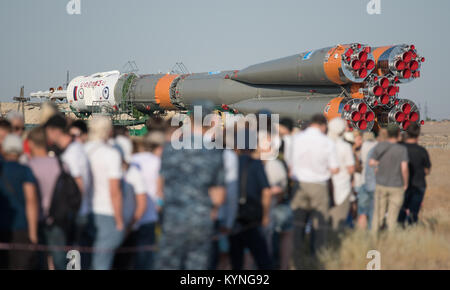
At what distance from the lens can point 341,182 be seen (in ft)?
21.4

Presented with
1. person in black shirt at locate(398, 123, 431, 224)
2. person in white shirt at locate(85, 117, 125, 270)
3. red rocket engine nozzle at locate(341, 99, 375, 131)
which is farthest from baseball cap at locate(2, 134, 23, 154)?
red rocket engine nozzle at locate(341, 99, 375, 131)

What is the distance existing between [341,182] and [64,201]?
3920mm

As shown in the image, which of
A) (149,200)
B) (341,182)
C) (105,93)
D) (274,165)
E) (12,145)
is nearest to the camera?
(12,145)

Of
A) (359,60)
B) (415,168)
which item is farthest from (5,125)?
(359,60)

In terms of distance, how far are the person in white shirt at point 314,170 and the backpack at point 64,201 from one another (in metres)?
2.93

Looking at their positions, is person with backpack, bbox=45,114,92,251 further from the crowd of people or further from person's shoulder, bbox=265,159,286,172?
person's shoulder, bbox=265,159,286,172

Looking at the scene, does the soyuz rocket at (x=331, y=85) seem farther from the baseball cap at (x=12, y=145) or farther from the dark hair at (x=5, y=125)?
the baseball cap at (x=12, y=145)

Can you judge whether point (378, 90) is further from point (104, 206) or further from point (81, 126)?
point (104, 206)

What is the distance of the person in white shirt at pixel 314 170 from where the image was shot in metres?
5.93

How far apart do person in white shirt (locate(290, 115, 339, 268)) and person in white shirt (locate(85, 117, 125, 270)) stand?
2.55m
